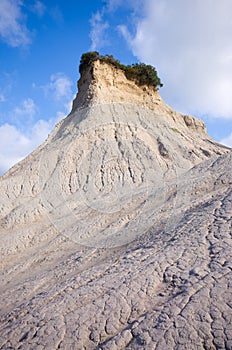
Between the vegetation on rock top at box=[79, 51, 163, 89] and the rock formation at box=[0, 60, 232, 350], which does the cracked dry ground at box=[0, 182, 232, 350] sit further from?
the vegetation on rock top at box=[79, 51, 163, 89]

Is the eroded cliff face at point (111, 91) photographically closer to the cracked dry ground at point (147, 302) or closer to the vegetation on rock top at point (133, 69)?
the vegetation on rock top at point (133, 69)

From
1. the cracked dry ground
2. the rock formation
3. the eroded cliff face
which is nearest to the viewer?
the cracked dry ground

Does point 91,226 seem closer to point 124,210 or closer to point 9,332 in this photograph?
point 124,210

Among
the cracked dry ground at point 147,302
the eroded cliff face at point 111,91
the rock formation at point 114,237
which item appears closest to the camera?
the cracked dry ground at point 147,302

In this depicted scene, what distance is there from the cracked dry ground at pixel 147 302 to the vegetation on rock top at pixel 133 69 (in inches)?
612

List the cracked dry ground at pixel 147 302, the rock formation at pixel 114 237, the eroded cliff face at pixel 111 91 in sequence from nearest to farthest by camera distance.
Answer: the cracked dry ground at pixel 147 302
the rock formation at pixel 114 237
the eroded cliff face at pixel 111 91

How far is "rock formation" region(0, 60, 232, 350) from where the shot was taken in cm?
304

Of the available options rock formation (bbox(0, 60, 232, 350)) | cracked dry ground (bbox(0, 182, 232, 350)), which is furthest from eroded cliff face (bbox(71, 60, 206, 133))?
cracked dry ground (bbox(0, 182, 232, 350))

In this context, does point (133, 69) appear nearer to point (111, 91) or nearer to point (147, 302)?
point (111, 91)

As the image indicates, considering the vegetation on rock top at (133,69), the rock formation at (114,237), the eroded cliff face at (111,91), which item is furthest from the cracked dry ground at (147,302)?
the vegetation on rock top at (133,69)

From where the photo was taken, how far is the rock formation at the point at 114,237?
9.96 ft

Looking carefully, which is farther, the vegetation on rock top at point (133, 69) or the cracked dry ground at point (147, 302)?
the vegetation on rock top at point (133, 69)

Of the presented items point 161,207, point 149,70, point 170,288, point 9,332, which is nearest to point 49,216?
point 161,207

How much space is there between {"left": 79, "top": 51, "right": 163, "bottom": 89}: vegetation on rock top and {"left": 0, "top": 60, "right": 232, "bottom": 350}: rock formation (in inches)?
22.9
